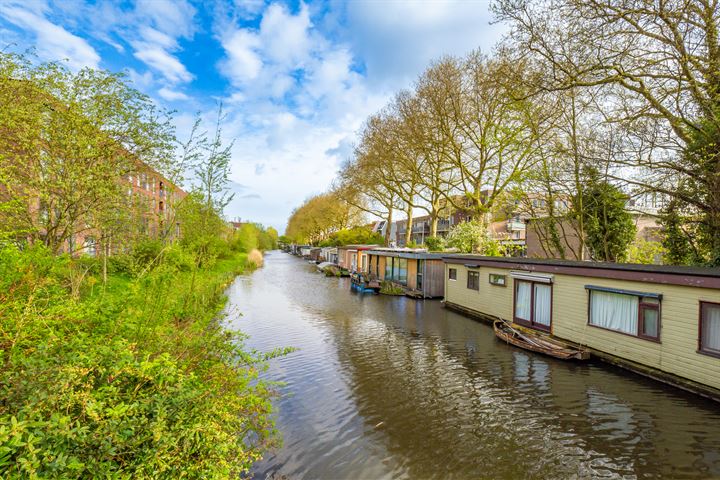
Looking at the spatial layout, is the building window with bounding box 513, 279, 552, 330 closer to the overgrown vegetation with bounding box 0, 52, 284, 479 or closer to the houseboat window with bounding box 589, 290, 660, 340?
the houseboat window with bounding box 589, 290, 660, 340

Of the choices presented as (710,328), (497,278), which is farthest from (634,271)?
(497,278)

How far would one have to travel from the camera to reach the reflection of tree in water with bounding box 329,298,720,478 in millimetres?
5992

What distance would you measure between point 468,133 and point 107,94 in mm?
21132

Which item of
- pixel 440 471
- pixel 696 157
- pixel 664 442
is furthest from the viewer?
pixel 696 157

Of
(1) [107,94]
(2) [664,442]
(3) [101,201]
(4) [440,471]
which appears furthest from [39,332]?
(2) [664,442]

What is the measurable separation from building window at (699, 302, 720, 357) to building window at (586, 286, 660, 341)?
101 centimetres

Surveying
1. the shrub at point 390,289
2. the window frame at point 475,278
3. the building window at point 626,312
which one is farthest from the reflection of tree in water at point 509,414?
the shrub at point 390,289

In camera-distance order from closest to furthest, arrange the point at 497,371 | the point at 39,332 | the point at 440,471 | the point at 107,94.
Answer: the point at 39,332
the point at 440,471
the point at 107,94
the point at 497,371

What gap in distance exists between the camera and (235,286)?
28.6 meters

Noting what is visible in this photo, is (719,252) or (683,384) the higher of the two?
(719,252)

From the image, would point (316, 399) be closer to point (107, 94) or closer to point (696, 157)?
point (107, 94)

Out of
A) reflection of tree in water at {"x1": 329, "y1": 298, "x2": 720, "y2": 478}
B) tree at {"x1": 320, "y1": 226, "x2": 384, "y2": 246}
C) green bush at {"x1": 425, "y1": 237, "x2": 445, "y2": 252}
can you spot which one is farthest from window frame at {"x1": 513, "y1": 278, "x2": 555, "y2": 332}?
tree at {"x1": 320, "y1": 226, "x2": 384, "y2": 246}

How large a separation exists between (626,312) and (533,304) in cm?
394

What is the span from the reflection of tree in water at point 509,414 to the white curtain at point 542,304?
2.04 meters
